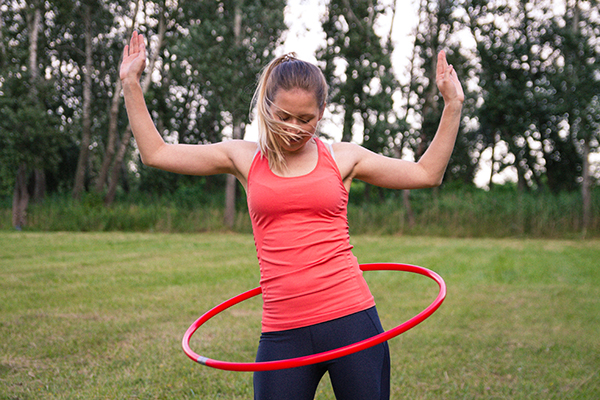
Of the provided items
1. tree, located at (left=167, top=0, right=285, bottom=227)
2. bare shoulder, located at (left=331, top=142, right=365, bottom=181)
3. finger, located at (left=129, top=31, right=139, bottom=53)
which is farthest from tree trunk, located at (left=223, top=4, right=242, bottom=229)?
bare shoulder, located at (left=331, top=142, right=365, bottom=181)

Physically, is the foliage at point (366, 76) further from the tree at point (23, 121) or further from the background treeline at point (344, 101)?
the tree at point (23, 121)

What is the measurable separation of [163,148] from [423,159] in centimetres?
98

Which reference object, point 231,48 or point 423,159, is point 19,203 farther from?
point 423,159

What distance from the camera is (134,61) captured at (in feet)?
6.68

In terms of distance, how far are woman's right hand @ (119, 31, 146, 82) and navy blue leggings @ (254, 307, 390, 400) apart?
3.52 feet

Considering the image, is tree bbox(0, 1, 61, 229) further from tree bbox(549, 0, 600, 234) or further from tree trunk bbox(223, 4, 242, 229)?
tree bbox(549, 0, 600, 234)

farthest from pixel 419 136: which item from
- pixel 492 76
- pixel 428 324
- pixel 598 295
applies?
pixel 428 324

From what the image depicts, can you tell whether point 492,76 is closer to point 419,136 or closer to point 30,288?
point 419,136

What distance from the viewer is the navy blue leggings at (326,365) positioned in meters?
1.80

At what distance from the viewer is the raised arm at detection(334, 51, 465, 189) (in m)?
2.03

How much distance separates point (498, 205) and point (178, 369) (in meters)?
13.9

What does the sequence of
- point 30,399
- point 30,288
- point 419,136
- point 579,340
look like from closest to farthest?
point 30,399, point 579,340, point 30,288, point 419,136

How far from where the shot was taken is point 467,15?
1930 cm

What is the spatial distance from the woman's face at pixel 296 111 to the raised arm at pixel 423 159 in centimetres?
23
